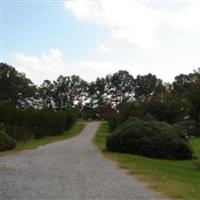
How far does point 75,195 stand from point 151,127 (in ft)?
58.2

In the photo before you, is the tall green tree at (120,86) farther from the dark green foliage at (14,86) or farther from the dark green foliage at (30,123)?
the dark green foliage at (30,123)

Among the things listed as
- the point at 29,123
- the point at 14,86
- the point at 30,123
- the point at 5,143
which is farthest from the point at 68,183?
the point at 14,86

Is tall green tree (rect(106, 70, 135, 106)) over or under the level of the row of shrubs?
over

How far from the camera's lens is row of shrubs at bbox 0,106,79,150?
44.2 metres

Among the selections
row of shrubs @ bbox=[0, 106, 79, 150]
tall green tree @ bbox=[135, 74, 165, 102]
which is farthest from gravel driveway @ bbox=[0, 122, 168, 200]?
tall green tree @ bbox=[135, 74, 165, 102]

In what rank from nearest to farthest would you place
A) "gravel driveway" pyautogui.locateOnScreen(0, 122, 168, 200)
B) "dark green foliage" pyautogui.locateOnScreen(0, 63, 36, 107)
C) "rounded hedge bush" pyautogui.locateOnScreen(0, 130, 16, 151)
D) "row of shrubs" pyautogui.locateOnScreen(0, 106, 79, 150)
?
1. "gravel driveway" pyautogui.locateOnScreen(0, 122, 168, 200)
2. "rounded hedge bush" pyautogui.locateOnScreen(0, 130, 16, 151)
3. "row of shrubs" pyautogui.locateOnScreen(0, 106, 79, 150)
4. "dark green foliage" pyautogui.locateOnScreen(0, 63, 36, 107)

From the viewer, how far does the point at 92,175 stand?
53.8 ft

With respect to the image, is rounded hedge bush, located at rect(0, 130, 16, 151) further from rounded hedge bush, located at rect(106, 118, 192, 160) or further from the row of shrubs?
rounded hedge bush, located at rect(106, 118, 192, 160)

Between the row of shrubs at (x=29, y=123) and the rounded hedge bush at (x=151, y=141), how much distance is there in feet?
36.7

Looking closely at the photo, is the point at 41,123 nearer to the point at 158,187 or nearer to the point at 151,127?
the point at 151,127

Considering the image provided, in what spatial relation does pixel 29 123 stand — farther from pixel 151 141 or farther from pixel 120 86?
pixel 120 86

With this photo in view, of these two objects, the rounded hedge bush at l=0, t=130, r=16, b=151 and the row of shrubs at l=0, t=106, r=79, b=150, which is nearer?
the rounded hedge bush at l=0, t=130, r=16, b=151

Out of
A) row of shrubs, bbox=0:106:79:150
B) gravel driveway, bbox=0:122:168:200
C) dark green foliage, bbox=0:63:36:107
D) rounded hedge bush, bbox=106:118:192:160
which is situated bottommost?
gravel driveway, bbox=0:122:168:200

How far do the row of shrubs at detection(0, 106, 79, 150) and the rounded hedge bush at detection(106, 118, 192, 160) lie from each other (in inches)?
440
